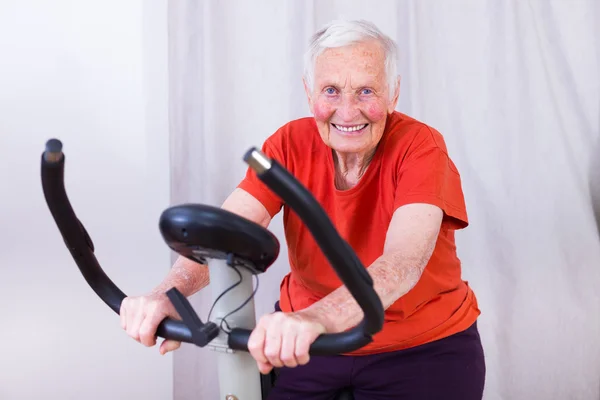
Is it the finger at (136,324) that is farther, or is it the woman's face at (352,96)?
the woman's face at (352,96)

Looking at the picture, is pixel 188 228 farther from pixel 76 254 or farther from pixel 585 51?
pixel 585 51

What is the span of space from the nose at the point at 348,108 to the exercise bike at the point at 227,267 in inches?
22.8

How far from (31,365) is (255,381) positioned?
1376 mm

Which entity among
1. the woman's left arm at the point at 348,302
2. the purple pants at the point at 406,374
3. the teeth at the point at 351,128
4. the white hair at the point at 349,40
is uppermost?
the white hair at the point at 349,40

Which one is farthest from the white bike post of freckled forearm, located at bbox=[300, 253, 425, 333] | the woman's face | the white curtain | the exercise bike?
the white curtain

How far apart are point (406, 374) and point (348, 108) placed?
61 centimetres

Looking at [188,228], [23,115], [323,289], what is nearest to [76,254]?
[188,228]

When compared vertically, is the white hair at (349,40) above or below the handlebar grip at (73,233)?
above

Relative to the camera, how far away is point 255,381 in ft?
4.03

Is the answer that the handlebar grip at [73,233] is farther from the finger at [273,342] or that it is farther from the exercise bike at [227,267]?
the finger at [273,342]

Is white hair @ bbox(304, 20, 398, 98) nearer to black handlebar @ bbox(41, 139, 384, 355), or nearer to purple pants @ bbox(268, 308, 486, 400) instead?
purple pants @ bbox(268, 308, 486, 400)

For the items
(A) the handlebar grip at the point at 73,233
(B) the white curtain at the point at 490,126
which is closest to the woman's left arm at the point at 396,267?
(A) the handlebar grip at the point at 73,233

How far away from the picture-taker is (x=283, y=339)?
1.03 metres

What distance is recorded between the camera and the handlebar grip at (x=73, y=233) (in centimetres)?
104
